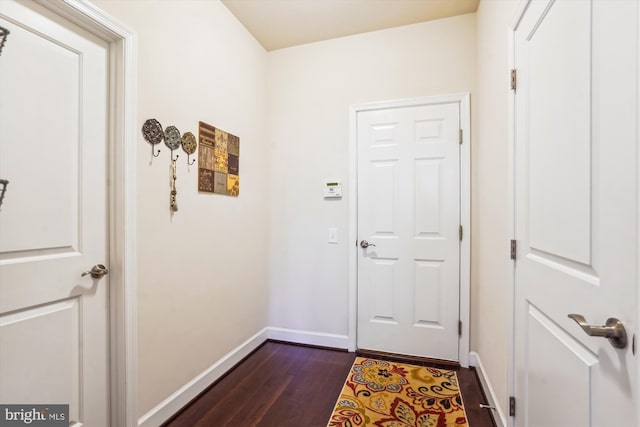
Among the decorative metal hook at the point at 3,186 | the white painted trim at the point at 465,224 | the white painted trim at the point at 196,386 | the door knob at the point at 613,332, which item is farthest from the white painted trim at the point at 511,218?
the decorative metal hook at the point at 3,186

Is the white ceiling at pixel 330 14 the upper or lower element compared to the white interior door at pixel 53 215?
upper

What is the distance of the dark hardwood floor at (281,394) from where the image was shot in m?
1.66

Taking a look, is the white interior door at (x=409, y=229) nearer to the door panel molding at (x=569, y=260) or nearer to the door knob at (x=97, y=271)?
the door panel molding at (x=569, y=260)

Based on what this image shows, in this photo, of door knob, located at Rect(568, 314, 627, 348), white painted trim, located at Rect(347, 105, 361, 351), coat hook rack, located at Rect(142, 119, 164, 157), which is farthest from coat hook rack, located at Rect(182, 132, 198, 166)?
door knob, located at Rect(568, 314, 627, 348)

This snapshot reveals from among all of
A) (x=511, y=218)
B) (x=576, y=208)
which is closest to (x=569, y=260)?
(x=576, y=208)

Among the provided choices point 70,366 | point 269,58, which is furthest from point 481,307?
point 269,58

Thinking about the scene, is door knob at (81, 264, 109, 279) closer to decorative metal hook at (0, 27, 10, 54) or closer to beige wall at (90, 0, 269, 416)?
beige wall at (90, 0, 269, 416)

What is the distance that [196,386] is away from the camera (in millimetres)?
1848

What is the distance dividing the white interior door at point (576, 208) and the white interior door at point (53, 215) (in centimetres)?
191

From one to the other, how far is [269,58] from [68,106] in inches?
76.1

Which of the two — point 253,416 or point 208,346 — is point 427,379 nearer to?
point 253,416

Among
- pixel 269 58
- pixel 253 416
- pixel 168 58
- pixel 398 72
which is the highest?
pixel 269 58

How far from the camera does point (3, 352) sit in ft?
3.52

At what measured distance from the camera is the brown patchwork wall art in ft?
6.32
